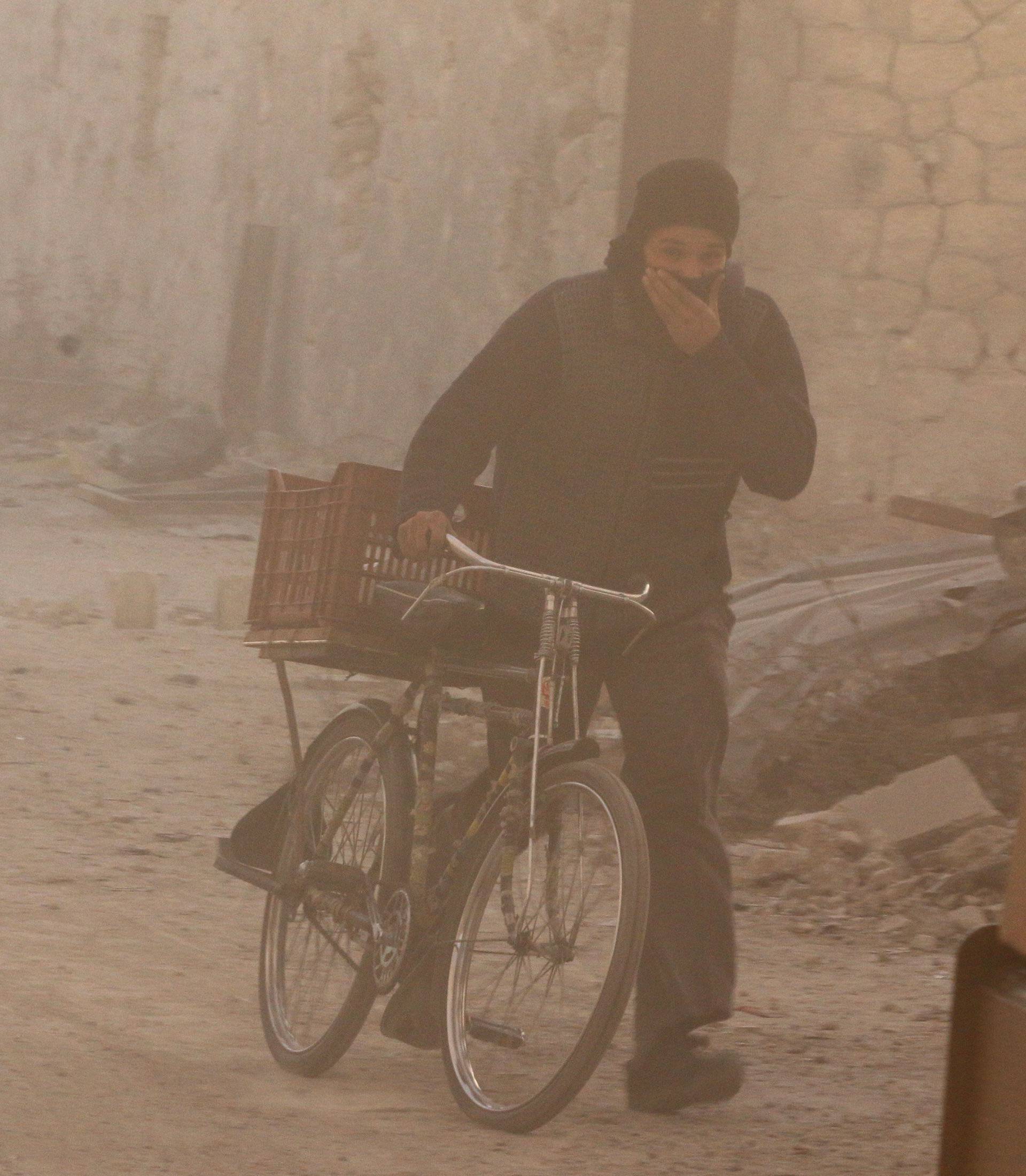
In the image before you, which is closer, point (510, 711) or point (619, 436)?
point (510, 711)

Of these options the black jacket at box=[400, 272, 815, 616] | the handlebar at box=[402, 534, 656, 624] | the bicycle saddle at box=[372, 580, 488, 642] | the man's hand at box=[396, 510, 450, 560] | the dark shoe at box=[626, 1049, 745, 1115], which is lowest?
the dark shoe at box=[626, 1049, 745, 1115]

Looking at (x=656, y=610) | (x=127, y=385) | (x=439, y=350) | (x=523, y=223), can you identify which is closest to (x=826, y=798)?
(x=656, y=610)

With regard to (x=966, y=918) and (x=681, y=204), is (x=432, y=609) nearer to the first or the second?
(x=681, y=204)

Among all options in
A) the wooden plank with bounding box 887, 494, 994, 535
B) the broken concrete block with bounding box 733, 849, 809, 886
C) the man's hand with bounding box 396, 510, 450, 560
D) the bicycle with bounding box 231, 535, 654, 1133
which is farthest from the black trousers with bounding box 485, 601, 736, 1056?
the wooden plank with bounding box 887, 494, 994, 535

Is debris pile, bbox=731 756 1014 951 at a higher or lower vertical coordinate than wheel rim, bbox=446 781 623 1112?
Result: lower

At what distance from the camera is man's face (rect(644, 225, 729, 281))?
140 inches

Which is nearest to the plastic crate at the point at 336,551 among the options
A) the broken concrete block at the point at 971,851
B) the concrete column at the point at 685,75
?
the broken concrete block at the point at 971,851

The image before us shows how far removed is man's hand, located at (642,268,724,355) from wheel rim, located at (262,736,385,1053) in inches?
37.2

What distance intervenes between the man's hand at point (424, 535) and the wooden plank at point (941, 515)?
154 inches

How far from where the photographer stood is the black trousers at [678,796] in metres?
3.44

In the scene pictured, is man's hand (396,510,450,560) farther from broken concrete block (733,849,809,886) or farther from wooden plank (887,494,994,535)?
wooden plank (887,494,994,535)

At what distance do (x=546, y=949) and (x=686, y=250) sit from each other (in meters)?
1.19

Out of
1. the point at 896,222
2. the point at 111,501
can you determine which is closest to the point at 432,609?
the point at 896,222

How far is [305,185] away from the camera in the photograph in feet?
47.0
